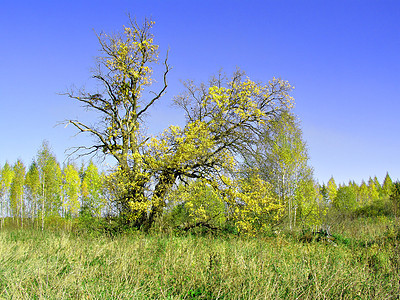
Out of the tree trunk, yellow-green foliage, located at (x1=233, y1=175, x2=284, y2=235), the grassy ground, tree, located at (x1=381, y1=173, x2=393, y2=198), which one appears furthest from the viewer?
tree, located at (x1=381, y1=173, x2=393, y2=198)

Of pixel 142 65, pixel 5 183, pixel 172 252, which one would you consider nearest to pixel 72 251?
pixel 172 252

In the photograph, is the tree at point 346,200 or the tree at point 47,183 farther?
the tree at point 346,200

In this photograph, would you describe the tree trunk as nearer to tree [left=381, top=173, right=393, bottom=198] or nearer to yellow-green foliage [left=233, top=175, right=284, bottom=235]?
yellow-green foliage [left=233, top=175, right=284, bottom=235]

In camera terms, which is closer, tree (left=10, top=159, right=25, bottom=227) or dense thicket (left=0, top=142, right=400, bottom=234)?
dense thicket (left=0, top=142, right=400, bottom=234)

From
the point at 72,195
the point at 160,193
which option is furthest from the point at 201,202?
the point at 72,195

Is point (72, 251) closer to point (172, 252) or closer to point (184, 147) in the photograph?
point (172, 252)

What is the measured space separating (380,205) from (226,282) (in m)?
33.5

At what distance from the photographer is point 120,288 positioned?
171 inches

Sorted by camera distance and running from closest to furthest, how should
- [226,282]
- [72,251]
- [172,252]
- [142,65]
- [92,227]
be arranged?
[226,282]
[172,252]
[72,251]
[92,227]
[142,65]

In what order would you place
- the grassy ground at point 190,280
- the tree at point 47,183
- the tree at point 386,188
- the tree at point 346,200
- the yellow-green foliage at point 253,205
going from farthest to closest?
1. the tree at point 386,188
2. the tree at point 346,200
3. the tree at point 47,183
4. the yellow-green foliage at point 253,205
5. the grassy ground at point 190,280

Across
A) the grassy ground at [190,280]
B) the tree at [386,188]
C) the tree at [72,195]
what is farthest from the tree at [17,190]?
the tree at [386,188]

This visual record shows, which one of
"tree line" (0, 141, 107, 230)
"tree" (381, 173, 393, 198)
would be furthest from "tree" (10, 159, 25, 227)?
"tree" (381, 173, 393, 198)

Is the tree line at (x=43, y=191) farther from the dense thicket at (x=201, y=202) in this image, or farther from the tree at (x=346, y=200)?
the tree at (x=346, y=200)

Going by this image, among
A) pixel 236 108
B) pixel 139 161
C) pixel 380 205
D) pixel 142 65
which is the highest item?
pixel 142 65
